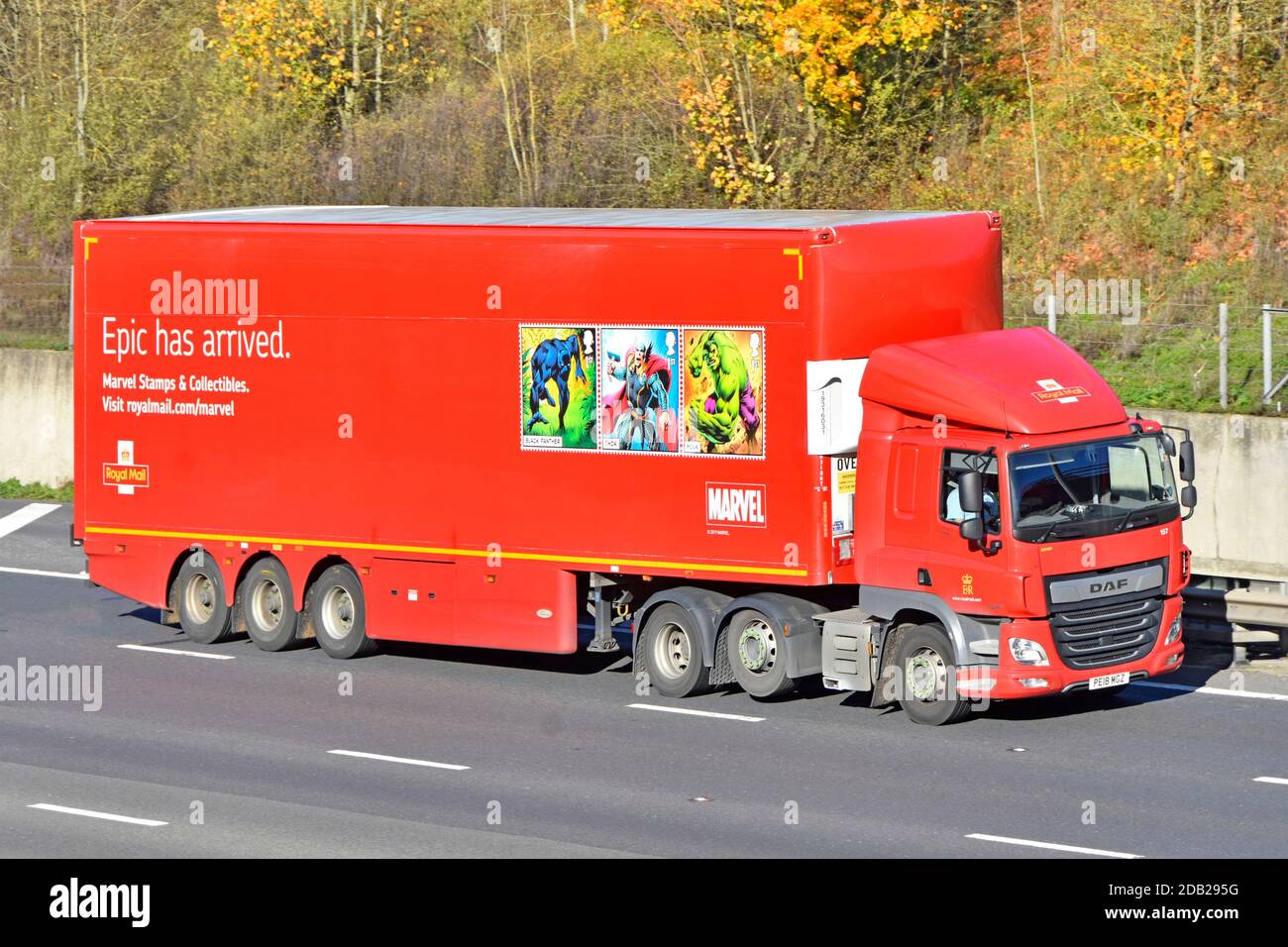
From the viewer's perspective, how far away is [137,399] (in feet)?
Answer: 69.8

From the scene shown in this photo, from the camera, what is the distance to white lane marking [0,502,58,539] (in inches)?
1163

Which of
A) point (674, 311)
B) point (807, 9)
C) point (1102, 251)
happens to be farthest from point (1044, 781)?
point (807, 9)

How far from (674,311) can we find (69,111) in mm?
25262

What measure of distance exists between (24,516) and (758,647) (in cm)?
1621

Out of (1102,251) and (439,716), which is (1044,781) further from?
(1102,251)

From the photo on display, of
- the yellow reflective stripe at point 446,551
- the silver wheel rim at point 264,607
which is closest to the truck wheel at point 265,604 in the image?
the silver wheel rim at point 264,607

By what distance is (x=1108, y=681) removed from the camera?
16.6m

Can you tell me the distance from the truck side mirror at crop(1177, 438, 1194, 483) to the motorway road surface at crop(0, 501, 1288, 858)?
1.95 metres

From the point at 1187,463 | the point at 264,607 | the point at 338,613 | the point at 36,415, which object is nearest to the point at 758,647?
the point at 1187,463

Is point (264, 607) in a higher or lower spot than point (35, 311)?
lower

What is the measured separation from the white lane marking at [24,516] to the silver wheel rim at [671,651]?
13712mm

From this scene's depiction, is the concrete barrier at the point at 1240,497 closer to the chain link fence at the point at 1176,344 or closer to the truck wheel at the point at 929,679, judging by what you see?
the chain link fence at the point at 1176,344

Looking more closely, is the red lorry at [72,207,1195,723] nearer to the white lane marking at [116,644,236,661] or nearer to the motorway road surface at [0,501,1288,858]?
the white lane marking at [116,644,236,661]

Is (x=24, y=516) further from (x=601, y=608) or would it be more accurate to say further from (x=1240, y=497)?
(x=1240, y=497)
